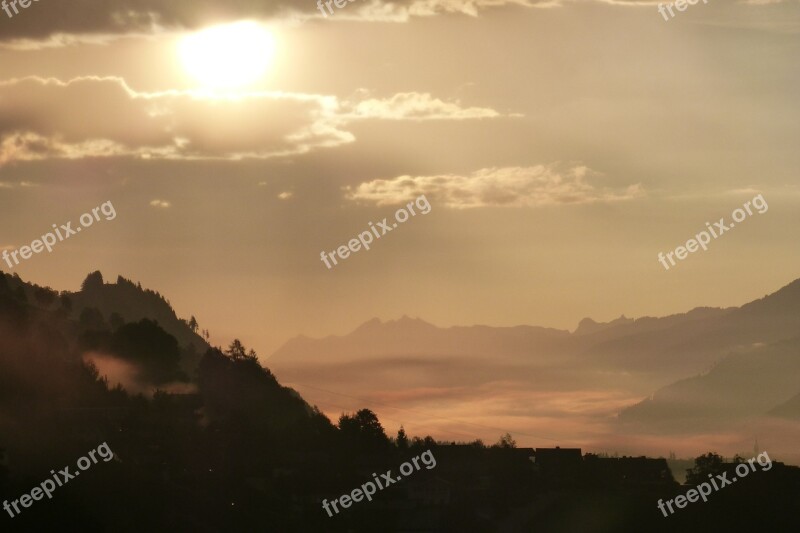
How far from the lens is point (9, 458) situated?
15825 cm

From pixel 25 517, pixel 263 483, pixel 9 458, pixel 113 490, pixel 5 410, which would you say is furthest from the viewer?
pixel 5 410

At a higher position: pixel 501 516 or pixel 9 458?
pixel 9 458

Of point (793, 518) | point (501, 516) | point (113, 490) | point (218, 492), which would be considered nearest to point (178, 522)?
point (113, 490)

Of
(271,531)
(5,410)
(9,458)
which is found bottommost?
(271,531)

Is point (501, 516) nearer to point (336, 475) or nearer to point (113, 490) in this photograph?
point (336, 475)

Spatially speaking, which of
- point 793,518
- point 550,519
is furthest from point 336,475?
point 793,518

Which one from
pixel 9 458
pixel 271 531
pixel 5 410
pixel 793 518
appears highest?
pixel 5 410

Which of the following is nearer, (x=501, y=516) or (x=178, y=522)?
(x=178, y=522)

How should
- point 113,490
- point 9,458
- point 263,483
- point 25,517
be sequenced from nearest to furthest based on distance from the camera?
point 25,517, point 113,490, point 9,458, point 263,483

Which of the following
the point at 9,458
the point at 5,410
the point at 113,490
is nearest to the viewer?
the point at 113,490

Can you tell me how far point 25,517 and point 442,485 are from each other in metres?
76.3

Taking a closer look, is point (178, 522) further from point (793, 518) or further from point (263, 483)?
point (793, 518)

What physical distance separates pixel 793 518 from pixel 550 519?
31.0m

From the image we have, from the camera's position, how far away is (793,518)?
626 feet
